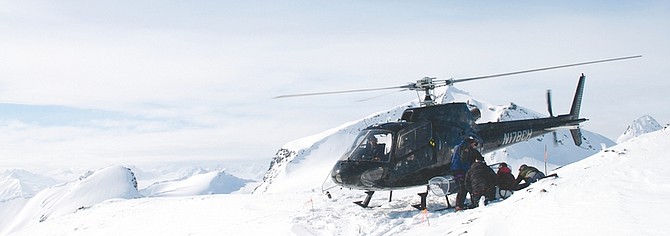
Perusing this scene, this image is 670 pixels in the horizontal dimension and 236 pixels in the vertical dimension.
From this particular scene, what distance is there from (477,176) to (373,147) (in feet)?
8.36

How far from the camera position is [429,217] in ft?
41.1

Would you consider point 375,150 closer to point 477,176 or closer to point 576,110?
point 477,176

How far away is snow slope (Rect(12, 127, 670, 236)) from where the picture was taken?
6965mm

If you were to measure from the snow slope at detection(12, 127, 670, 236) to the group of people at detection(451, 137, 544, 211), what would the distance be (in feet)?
2.09

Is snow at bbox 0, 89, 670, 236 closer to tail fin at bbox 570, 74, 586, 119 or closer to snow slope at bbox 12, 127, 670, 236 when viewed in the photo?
snow slope at bbox 12, 127, 670, 236

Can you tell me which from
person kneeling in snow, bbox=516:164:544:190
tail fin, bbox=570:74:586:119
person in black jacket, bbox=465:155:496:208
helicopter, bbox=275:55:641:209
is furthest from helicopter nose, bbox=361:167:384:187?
tail fin, bbox=570:74:586:119

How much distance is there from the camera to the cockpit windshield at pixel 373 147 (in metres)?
13.4

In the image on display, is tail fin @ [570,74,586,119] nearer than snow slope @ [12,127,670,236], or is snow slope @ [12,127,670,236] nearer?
snow slope @ [12,127,670,236]

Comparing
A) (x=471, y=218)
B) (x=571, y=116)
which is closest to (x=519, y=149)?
(x=571, y=116)

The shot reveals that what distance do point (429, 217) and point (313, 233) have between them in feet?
8.51

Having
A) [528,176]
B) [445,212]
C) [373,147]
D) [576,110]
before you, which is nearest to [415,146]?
[373,147]

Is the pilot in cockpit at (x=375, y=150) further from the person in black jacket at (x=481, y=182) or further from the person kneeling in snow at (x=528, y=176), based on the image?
the person kneeling in snow at (x=528, y=176)

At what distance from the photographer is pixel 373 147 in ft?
44.3

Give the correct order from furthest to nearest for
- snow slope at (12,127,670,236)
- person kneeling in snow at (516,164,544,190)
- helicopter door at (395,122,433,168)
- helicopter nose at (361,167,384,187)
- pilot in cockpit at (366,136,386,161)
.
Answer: helicopter door at (395,122,433,168)
pilot in cockpit at (366,136,386,161)
helicopter nose at (361,167,384,187)
person kneeling in snow at (516,164,544,190)
snow slope at (12,127,670,236)
